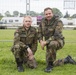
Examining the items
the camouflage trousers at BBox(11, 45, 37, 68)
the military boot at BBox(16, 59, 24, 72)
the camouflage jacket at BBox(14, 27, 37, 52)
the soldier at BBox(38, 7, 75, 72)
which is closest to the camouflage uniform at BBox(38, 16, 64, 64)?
the soldier at BBox(38, 7, 75, 72)

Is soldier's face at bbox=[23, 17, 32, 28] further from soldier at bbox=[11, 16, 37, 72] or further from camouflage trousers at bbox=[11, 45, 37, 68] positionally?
camouflage trousers at bbox=[11, 45, 37, 68]

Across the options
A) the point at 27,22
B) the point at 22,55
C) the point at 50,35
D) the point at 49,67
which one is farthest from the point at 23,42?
the point at 49,67

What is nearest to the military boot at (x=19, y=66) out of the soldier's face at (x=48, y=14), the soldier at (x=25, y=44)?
the soldier at (x=25, y=44)

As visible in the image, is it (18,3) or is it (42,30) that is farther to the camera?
(18,3)

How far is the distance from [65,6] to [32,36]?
30857 millimetres

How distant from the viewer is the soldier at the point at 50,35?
558cm

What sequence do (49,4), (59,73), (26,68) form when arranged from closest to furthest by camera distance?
(59,73) < (26,68) < (49,4)

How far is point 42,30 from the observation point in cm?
586

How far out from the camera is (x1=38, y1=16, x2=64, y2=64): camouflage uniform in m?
5.57

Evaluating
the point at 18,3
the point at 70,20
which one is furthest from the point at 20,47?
the point at 70,20

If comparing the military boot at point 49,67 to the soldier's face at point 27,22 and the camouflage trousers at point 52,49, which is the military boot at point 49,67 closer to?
the camouflage trousers at point 52,49

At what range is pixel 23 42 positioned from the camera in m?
5.84

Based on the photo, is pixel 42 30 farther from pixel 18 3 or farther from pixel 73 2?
pixel 18 3

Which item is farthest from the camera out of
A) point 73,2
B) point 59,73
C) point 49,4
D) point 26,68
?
point 49,4
